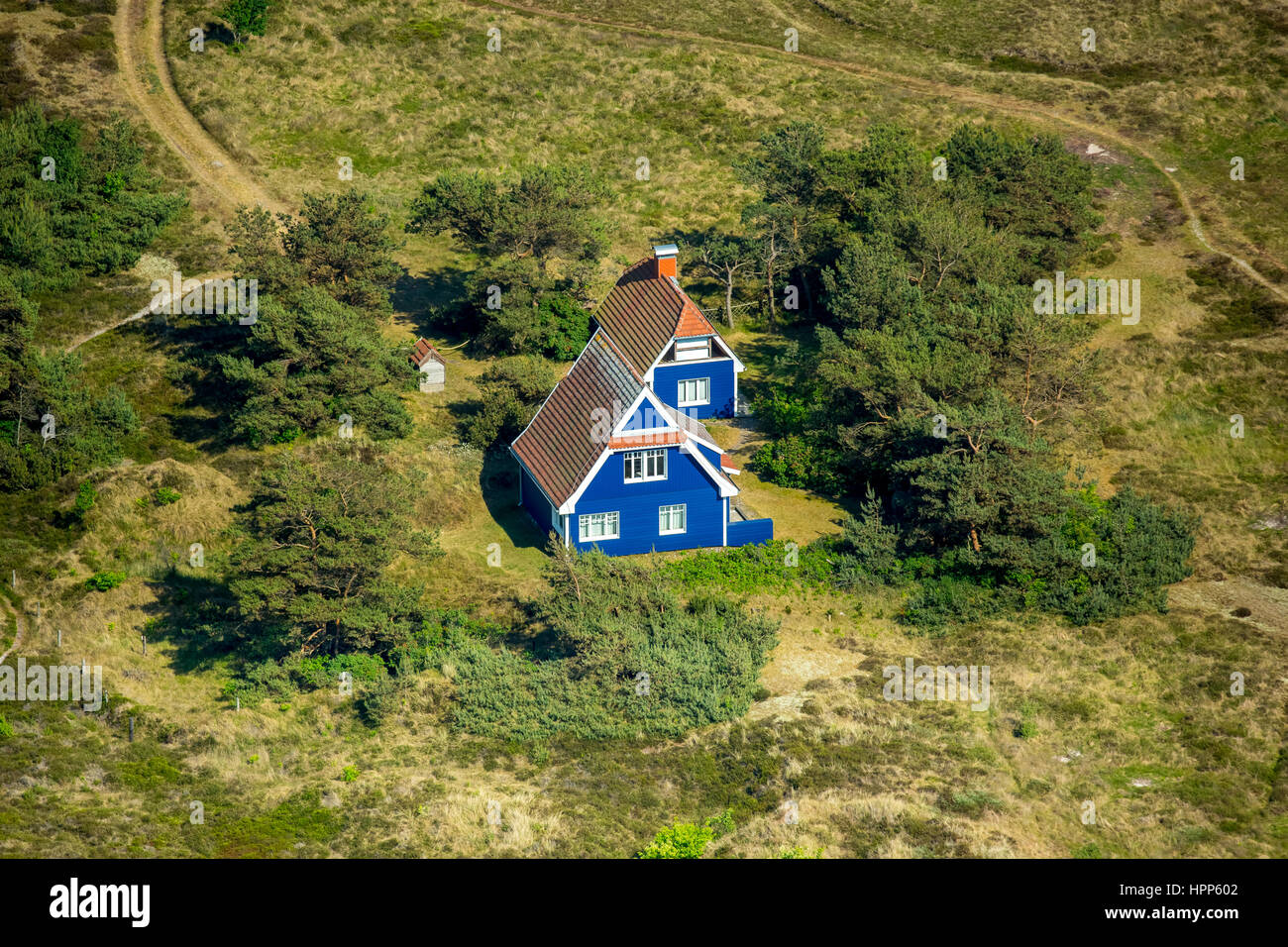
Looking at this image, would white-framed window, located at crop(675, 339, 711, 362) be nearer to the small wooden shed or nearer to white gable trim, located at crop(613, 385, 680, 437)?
white gable trim, located at crop(613, 385, 680, 437)

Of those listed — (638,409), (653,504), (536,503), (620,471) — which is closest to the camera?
(638,409)

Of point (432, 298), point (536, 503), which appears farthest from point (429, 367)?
point (536, 503)

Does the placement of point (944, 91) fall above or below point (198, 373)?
above

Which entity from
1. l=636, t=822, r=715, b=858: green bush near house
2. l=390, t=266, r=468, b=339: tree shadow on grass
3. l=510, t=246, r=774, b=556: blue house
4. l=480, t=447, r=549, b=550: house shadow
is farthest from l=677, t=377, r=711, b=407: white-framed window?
l=636, t=822, r=715, b=858: green bush near house

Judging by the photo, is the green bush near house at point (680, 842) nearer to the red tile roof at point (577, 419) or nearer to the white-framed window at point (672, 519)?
the white-framed window at point (672, 519)

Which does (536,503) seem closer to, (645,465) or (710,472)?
(645,465)

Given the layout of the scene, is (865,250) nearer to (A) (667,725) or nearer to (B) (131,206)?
(A) (667,725)

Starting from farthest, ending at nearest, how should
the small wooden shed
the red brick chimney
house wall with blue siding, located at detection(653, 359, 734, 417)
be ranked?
the small wooden shed < the red brick chimney < house wall with blue siding, located at detection(653, 359, 734, 417)
